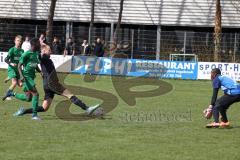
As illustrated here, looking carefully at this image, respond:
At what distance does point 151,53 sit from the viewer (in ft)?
131

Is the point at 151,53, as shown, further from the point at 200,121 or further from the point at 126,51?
the point at 200,121

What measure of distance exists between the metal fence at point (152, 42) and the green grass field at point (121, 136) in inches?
800

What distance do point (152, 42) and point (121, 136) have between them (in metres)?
28.9

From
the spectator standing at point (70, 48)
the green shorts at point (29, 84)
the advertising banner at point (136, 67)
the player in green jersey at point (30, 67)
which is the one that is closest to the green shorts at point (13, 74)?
the player in green jersey at point (30, 67)

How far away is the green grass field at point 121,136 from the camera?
9.94 meters

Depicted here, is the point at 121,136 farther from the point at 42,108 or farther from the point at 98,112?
the point at 42,108

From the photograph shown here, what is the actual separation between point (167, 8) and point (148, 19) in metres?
1.47

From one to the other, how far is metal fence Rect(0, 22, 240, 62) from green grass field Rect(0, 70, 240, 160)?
2032 centimetres

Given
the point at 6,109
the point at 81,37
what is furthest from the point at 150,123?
the point at 81,37

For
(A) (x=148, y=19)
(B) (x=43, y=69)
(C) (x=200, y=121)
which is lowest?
(C) (x=200, y=121)

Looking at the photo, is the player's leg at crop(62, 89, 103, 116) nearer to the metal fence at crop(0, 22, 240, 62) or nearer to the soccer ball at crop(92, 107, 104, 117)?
the soccer ball at crop(92, 107, 104, 117)

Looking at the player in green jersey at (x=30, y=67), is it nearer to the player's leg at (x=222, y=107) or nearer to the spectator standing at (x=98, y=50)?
the player's leg at (x=222, y=107)

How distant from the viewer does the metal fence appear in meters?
37.6

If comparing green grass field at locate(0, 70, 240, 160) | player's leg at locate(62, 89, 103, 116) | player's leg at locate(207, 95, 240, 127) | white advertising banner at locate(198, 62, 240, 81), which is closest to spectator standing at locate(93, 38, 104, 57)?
white advertising banner at locate(198, 62, 240, 81)
